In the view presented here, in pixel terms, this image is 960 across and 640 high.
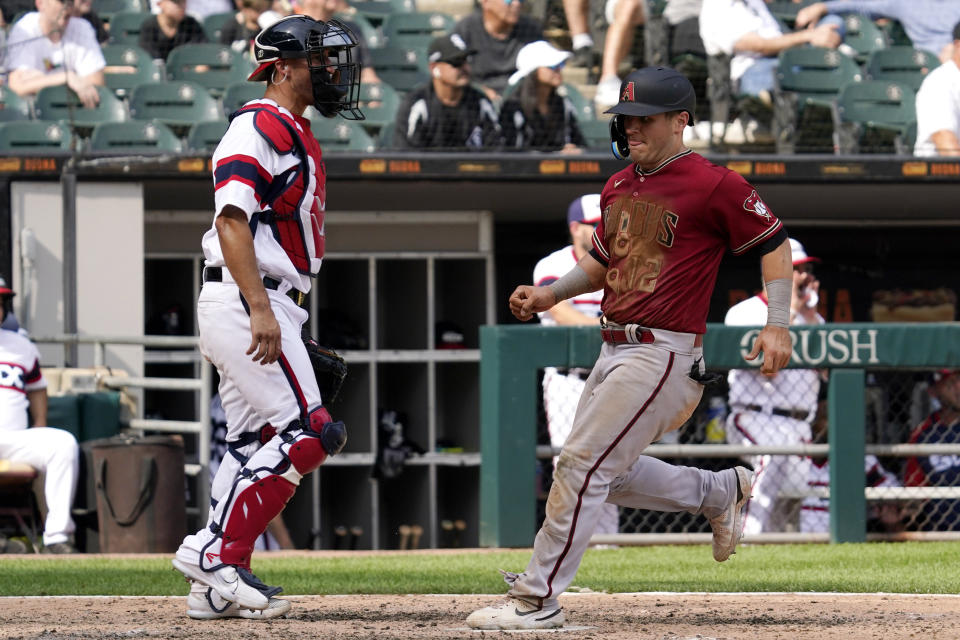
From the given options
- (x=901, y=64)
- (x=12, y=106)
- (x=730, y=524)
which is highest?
(x=901, y=64)

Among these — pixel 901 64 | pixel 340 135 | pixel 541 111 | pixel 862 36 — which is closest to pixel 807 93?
pixel 901 64

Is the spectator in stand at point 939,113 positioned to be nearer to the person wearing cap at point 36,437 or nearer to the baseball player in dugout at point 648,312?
the person wearing cap at point 36,437

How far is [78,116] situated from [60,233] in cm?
110

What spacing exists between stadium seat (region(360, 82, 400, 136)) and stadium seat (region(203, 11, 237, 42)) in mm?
1262

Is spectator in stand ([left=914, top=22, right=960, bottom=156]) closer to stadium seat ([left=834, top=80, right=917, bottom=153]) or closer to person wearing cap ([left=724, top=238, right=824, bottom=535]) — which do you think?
stadium seat ([left=834, top=80, right=917, bottom=153])

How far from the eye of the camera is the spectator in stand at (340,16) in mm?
9914

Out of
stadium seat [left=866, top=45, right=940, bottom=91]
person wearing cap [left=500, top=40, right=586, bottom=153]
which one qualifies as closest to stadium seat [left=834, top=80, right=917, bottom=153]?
stadium seat [left=866, top=45, right=940, bottom=91]

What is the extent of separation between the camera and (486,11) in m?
9.84

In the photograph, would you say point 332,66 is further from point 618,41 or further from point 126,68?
point 618,41

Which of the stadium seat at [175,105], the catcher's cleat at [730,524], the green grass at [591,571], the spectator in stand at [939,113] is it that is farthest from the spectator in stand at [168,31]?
the catcher's cleat at [730,524]

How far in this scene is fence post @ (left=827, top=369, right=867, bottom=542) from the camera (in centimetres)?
712

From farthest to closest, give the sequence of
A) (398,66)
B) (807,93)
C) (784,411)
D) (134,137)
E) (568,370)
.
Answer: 1. (398,66)
2. (807,93)
3. (134,137)
4. (784,411)
5. (568,370)

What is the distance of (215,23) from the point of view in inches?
417

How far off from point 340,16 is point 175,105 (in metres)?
1.57
